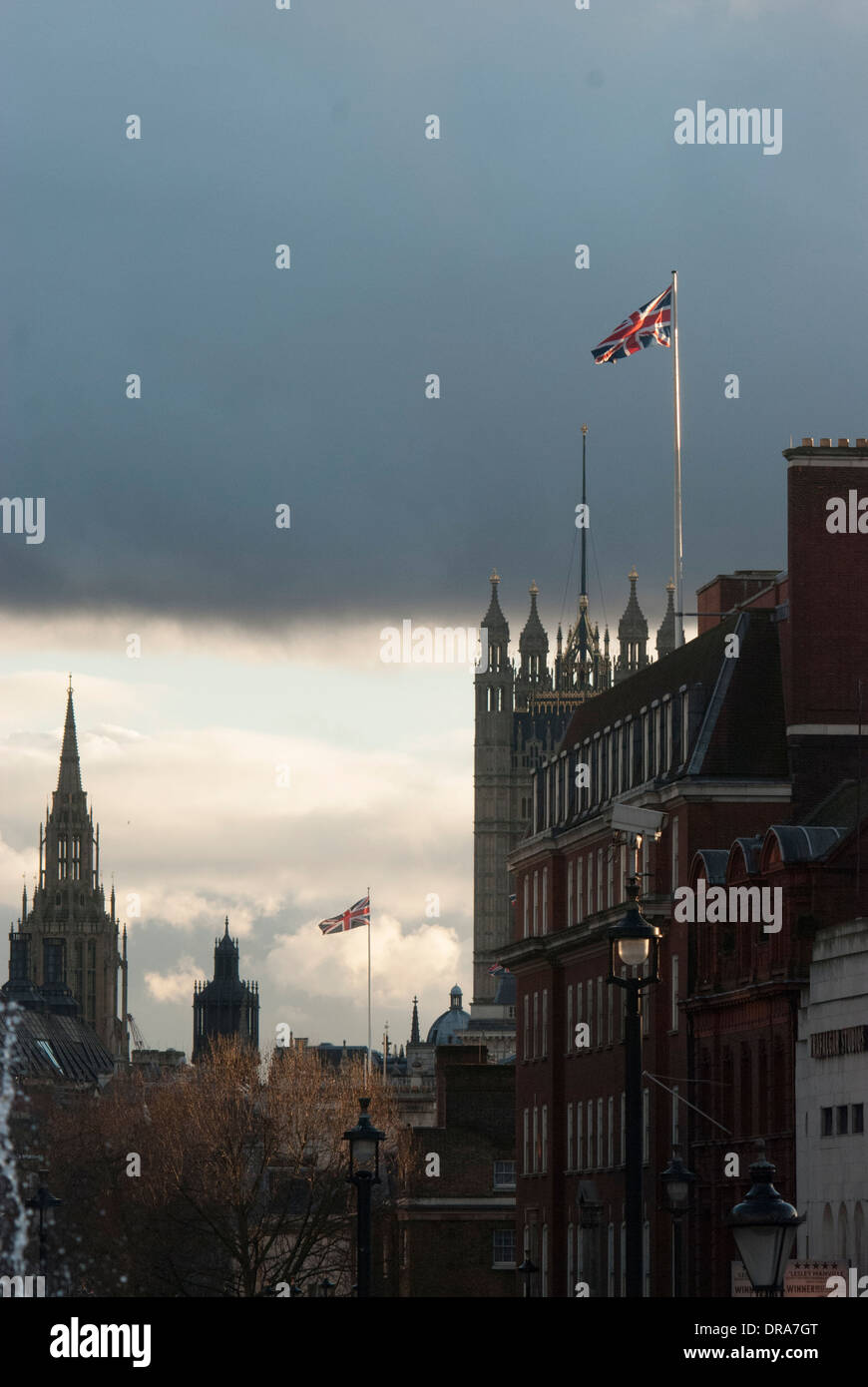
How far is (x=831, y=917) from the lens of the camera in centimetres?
7219

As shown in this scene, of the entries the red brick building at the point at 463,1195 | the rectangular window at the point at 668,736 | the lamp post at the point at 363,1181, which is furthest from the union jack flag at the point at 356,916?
the lamp post at the point at 363,1181

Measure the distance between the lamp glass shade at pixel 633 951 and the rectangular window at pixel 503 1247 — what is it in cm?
9027

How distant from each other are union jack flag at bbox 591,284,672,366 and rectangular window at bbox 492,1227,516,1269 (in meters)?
47.1

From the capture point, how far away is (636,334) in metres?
84.4

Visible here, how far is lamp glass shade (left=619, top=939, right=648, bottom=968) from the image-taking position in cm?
3006

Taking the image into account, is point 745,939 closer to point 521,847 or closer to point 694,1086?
point 694,1086

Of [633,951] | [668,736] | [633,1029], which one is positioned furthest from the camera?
[668,736]

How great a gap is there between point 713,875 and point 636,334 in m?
16.8

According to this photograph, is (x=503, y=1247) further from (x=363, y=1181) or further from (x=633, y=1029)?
(x=633, y=1029)

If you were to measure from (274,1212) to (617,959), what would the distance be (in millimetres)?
75674
